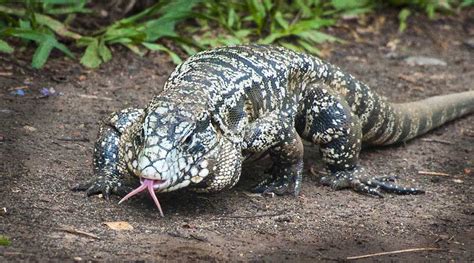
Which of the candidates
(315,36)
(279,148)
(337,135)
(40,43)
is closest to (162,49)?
(40,43)

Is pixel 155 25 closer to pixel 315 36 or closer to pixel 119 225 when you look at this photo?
pixel 315 36

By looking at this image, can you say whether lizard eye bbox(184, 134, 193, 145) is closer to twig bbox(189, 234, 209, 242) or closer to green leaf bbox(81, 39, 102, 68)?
twig bbox(189, 234, 209, 242)

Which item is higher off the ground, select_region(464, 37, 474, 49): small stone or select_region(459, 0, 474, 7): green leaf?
select_region(459, 0, 474, 7): green leaf

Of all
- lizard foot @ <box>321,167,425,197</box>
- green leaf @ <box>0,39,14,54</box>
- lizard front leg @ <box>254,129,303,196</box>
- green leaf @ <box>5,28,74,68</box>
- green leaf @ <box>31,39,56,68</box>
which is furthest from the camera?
green leaf @ <box>31,39,56,68</box>

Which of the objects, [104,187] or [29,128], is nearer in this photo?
[104,187]

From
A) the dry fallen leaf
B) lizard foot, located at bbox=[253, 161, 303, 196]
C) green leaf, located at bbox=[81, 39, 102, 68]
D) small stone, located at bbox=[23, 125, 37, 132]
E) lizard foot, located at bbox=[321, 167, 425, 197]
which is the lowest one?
lizard foot, located at bbox=[321, 167, 425, 197]

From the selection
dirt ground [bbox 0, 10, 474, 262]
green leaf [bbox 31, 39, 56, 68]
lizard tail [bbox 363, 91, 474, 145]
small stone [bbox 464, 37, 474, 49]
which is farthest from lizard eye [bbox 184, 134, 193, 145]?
small stone [bbox 464, 37, 474, 49]

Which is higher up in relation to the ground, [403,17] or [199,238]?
[403,17]
